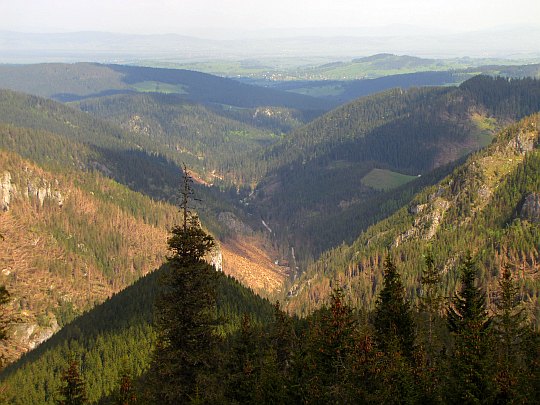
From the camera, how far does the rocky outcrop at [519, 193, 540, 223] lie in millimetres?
151500

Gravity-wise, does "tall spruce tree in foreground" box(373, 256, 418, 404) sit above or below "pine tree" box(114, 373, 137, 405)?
above

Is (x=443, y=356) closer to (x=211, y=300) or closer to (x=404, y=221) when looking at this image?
(x=211, y=300)

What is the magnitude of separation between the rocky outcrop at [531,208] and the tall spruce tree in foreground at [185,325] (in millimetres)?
131858

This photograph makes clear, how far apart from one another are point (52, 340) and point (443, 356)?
11060cm

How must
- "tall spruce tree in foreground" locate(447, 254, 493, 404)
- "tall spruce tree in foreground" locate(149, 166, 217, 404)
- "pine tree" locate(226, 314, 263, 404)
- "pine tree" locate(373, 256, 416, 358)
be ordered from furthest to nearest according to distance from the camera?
1. "pine tree" locate(373, 256, 416, 358)
2. "pine tree" locate(226, 314, 263, 404)
3. "tall spruce tree in foreground" locate(149, 166, 217, 404)
4. "tall spruce tree in foreground" locate(447, 254, 493, 404)

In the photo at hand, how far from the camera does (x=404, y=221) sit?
196 meters

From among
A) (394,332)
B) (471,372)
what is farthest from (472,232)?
(471,372)

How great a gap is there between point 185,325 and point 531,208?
5334 inches

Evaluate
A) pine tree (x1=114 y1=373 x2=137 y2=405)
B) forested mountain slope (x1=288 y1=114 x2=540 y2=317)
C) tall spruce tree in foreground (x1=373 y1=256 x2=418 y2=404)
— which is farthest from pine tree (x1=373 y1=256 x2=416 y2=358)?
forested mountain slope (x1=288 y1=114 x2=540 y2=317)

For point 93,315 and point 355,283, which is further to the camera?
point 355,283

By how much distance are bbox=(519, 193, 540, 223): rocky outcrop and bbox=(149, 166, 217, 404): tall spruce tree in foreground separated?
13186 cm

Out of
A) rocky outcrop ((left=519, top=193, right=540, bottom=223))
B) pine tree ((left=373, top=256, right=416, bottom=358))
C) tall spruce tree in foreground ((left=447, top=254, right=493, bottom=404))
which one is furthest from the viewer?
rocky outcrop ((left=519, top=193, right=540, bottom=223))

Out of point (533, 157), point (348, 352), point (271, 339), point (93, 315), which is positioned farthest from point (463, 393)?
point (533, 157)

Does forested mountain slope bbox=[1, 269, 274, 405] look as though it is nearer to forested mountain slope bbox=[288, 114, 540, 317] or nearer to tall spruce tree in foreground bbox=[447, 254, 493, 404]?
forested mountain slope bbox=[288, 114, 540, 317]
